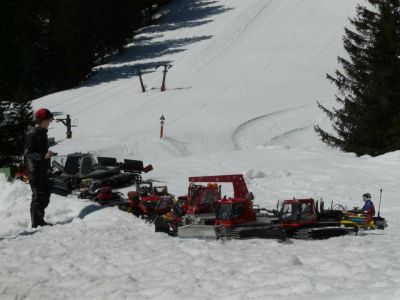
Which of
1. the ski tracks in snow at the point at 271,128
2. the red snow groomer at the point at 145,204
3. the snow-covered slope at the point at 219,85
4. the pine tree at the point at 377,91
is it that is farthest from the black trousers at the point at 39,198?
the ski tracks in snow at the point at 271,128

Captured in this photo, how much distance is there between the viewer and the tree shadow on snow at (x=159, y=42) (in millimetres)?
61750

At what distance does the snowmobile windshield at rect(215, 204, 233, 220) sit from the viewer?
43.7ft

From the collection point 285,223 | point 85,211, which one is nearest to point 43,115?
point 85,211

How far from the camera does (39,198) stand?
15109 mm

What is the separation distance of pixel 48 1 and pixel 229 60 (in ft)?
64.2

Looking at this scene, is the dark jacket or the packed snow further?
the dark jacket

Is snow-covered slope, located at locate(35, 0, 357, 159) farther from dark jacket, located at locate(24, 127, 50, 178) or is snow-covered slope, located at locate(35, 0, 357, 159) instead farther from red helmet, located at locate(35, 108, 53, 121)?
red helmet, located at locate(35, 108, 53, 121)

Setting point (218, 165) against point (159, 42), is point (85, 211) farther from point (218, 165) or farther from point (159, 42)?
point (159, 42)

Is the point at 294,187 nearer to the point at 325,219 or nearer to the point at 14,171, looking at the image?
the point at 325,219

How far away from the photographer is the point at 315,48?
5853 centimetres

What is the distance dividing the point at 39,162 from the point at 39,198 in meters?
0.86

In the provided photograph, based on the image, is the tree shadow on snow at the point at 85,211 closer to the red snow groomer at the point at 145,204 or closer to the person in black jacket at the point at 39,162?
the person in black jacket at the point at 39,162

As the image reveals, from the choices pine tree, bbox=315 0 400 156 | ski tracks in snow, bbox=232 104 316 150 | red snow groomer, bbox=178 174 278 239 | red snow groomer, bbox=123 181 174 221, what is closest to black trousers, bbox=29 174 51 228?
red snow groomer, bbox=123 181 174 221

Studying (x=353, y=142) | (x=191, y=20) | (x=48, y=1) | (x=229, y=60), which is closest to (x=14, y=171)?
(x=353, y=142)
